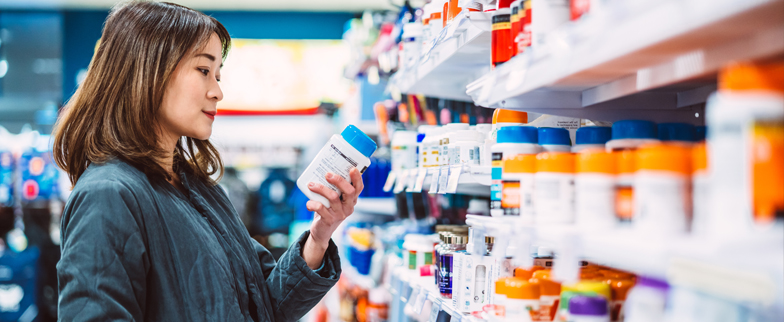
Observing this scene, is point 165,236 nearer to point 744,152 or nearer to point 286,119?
point 744,152

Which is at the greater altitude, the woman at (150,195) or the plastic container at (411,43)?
the plastic container at (411,43)

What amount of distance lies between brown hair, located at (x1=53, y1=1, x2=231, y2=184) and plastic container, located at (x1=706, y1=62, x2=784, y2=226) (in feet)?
4.39

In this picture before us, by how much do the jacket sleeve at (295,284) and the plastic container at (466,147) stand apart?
1.81ft

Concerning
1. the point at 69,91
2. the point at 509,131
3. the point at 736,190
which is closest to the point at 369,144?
the point at 509,131

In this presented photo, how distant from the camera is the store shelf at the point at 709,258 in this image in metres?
0.62

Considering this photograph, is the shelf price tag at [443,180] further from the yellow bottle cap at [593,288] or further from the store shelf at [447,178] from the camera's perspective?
the yellow bottle cap at [593,288]

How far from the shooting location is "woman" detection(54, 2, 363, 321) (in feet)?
4.61

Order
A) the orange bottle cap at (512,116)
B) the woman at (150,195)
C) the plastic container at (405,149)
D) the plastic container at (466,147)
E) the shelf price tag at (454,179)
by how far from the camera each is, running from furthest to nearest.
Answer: the plastic container at (405,149) → the plastic container at (466,147) → the shelf price tag at (454,179) → the orange bottle cap at (512,116) → the woman at (150,195)

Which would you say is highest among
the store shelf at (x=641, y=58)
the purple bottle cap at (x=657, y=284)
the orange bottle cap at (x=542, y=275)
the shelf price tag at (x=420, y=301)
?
the store shelf at (x=641, y=58)

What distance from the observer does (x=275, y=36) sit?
7527 mm

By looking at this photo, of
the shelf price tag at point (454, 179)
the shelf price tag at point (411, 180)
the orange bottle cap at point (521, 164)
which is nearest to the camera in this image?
the orange bottle cap at point (521, 164)

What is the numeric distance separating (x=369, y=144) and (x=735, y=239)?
1.25 meters

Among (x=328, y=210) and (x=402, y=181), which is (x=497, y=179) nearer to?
(x=328, y=210)

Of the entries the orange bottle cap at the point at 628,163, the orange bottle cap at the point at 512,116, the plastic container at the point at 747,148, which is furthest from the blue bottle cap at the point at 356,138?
the plastic container at the point at 747,148
